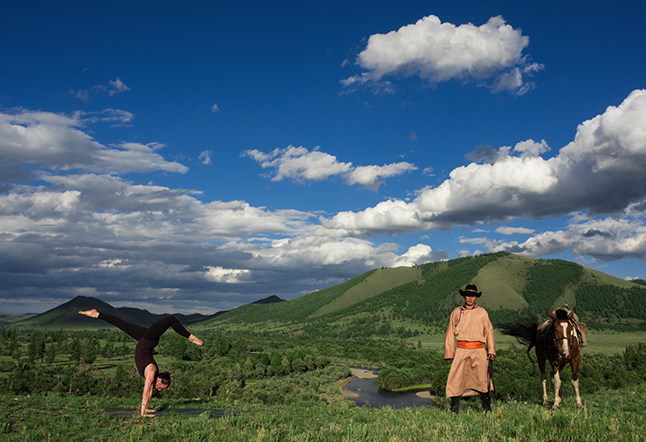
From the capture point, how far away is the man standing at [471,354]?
11812mm

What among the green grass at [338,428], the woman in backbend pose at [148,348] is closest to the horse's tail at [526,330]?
the green grass at [338,428]

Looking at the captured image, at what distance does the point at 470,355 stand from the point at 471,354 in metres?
0.05

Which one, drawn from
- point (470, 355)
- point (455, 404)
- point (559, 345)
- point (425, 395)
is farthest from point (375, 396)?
point (470, 355)

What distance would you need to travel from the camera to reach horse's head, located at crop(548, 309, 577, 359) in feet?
40.8

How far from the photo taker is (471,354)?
39.4 ft

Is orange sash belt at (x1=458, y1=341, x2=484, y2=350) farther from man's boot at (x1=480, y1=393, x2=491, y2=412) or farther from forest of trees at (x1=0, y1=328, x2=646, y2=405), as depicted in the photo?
forest of trees at (x1=0, y1=328, x2=646, y2=405)

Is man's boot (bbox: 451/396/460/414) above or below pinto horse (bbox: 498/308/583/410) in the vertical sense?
below

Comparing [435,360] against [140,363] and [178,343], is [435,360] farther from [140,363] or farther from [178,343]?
[140,363]

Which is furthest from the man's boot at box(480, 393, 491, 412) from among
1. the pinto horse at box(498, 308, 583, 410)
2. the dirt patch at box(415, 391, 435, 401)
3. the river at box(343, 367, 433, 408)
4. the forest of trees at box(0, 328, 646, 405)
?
the dirt patch at box(415, 391, 435, 401)

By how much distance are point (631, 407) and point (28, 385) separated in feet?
265

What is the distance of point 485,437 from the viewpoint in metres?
7.12

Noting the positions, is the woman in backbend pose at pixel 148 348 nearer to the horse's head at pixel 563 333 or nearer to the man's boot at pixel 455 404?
the man's boot at pixel 455 404

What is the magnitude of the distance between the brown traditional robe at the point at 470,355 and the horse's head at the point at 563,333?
241 centimetres

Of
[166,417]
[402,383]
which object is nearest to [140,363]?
[166,417]
